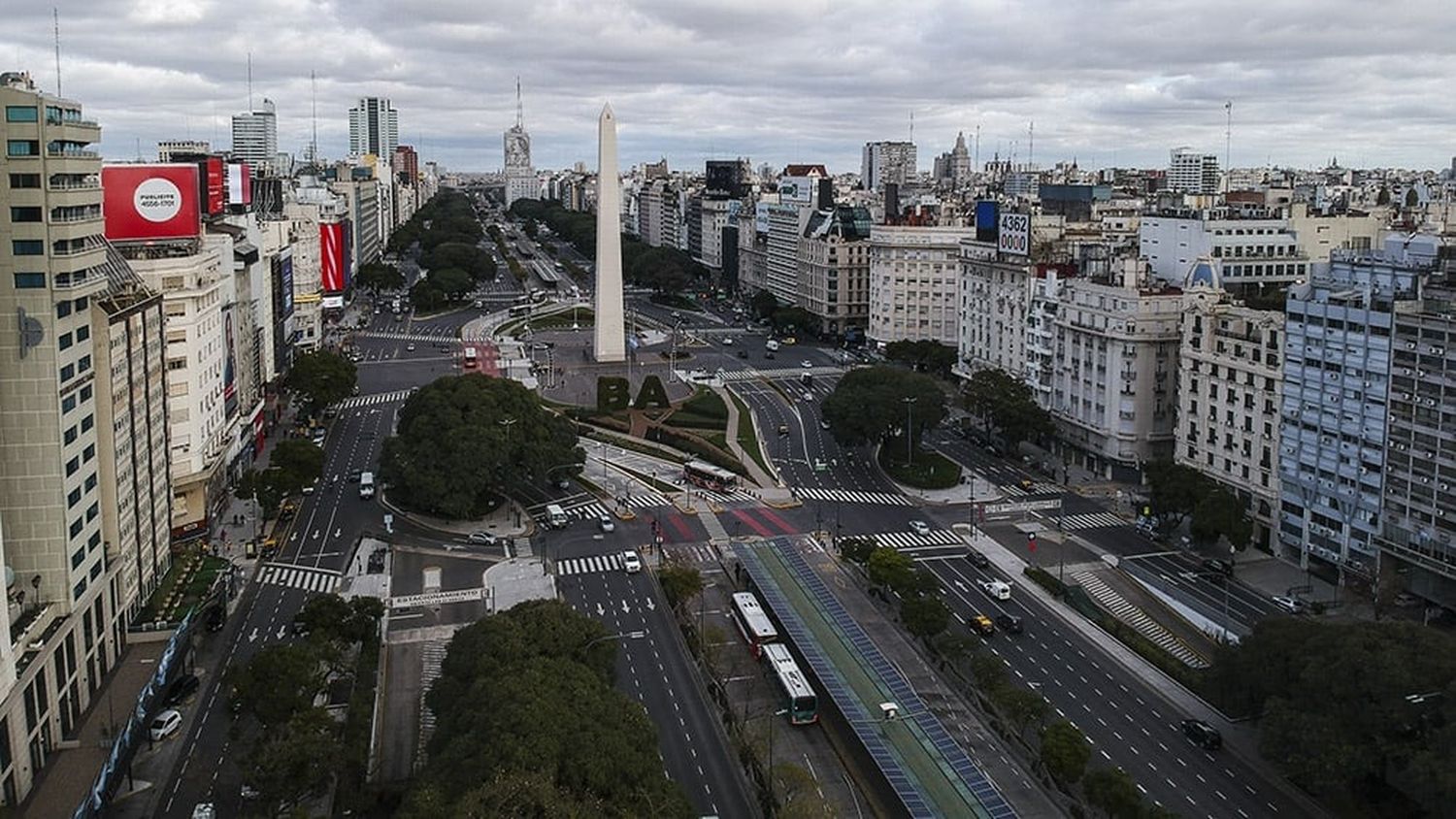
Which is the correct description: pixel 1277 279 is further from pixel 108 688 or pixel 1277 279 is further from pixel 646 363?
pixel 108 688

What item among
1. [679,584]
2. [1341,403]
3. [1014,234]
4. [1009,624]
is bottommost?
[1009,624]

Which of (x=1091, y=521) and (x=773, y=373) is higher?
(x=773, y=373)

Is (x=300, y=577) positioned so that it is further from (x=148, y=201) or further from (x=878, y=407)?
(x=878, y=407)

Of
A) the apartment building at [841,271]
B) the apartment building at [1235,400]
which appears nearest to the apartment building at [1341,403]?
the apartment building at [1235,400]

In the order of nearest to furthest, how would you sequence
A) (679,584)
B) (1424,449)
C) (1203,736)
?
(1203,736) < (1424,449) < (679,584)

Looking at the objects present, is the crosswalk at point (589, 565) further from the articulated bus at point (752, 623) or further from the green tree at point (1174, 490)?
the green tree at point (1174, 490)

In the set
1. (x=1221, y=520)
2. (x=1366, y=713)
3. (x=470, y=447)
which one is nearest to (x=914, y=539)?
(x=1221, y=520)

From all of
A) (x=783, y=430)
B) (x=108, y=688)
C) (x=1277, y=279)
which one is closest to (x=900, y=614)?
(x=108, y=688)
